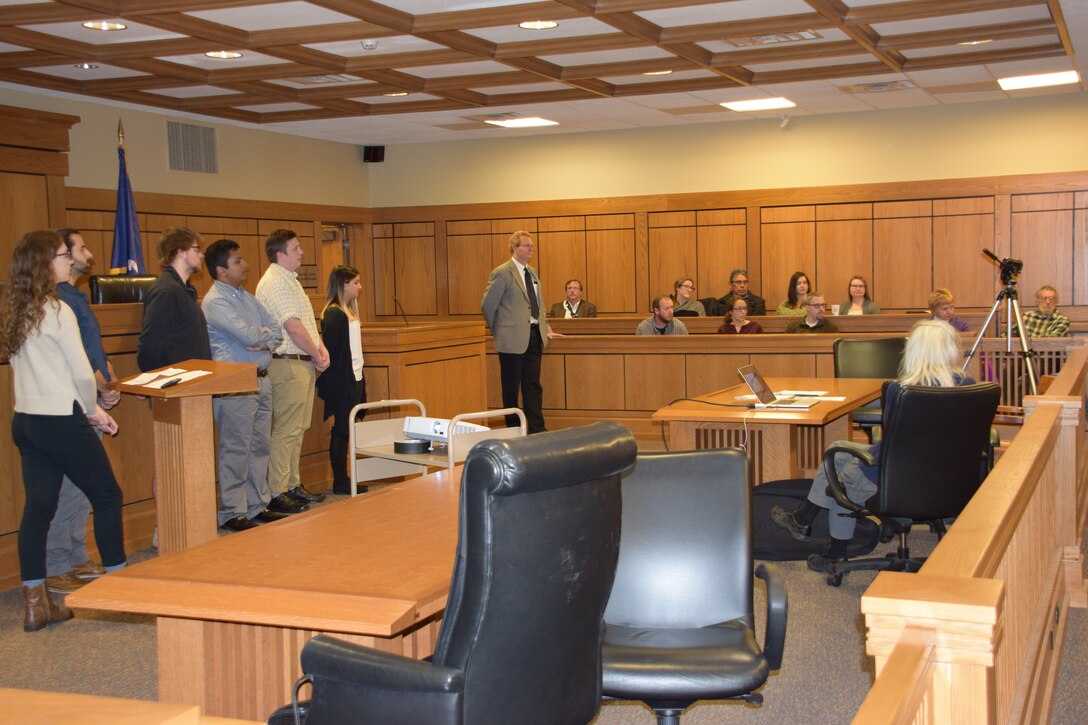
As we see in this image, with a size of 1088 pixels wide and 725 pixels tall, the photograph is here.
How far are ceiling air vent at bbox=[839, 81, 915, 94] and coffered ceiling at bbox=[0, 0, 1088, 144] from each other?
32mm

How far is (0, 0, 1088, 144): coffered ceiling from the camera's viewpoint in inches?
282

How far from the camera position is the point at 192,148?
11234 millimetres

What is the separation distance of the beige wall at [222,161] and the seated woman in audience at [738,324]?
5.60m

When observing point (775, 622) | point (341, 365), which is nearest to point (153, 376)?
point (341, 365)

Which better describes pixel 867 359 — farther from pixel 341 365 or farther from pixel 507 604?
pixel 507 604

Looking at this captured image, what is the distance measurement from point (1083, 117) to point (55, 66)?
32.4 feet

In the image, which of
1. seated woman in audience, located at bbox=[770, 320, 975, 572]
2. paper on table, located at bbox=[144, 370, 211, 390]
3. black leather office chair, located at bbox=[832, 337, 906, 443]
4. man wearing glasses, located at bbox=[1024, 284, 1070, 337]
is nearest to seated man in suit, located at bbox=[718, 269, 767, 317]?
man wearing glasses, located at bbox=[1024, 284, 1070, 337]

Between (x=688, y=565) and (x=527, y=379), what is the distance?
21.9 feet

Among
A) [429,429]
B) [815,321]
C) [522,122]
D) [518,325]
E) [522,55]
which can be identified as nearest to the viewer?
[429,429]

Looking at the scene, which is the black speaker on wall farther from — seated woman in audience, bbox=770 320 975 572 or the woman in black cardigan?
seated woman in audience, bbox=770 320 975 572

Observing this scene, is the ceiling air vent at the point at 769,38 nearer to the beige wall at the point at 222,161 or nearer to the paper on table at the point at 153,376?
the paper on table at the point at 153,376

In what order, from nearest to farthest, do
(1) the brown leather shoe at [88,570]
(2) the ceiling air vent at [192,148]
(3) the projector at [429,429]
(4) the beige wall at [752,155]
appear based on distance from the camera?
(3) the projector at [429,429] < (1) the brown leather shoe at [88,570] < (2) the ceiling air vent at [192,148] < (4) the beige wall at [752,155]

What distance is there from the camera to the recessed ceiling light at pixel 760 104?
11.1 meters

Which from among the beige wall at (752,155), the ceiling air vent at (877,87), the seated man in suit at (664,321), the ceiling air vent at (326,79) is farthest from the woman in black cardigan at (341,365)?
the beige wall at (752,155)
